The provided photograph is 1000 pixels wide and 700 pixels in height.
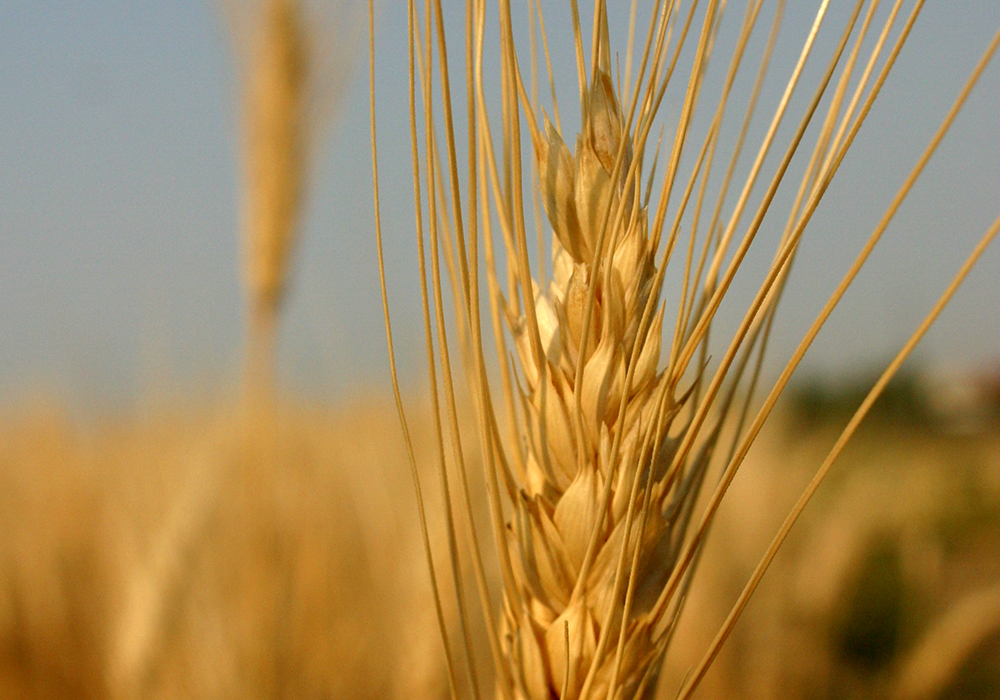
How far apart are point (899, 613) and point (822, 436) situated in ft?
2.82

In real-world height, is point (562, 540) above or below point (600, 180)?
below

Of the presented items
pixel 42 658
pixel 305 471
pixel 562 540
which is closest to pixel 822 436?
pixel 305 471

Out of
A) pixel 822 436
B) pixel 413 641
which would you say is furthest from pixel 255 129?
pixel 822 436

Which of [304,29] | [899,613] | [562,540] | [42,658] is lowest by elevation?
[899,613]

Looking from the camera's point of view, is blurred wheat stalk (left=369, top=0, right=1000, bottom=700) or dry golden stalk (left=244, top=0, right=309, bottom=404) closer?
blurred wheat stalk (left=369, top=0, right=1000, bottom=700)

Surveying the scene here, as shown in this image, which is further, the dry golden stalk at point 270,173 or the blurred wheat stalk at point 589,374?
the dry golden stalk at point 270,173

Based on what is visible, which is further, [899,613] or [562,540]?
[899,613]

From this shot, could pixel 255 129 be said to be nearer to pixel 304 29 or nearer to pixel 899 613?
pixel 304 29

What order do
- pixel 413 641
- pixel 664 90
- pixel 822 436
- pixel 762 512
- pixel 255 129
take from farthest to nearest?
pixel 822 436
pixel 762 512
pixel 255 129
pixel 413 641
pixel 664 90

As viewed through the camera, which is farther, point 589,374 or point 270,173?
point 270,173

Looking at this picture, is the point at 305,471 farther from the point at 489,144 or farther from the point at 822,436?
the point at 822,436

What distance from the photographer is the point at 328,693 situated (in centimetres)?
109

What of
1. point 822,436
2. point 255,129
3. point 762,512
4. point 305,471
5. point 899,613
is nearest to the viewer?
point 255,129

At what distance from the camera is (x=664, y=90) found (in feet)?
1.09
